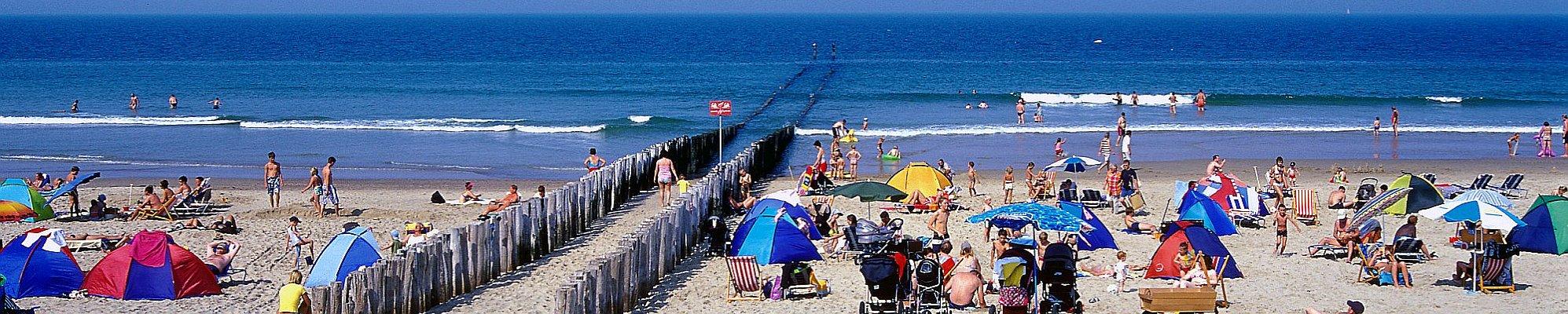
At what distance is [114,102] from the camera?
158 ft

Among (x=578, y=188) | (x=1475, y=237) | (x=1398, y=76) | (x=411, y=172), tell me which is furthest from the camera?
(x=1398, y=76)

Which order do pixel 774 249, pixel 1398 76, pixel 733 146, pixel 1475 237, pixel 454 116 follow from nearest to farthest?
pixel 774 249 < pixel 1475 237 < pixel 733 146 < pixel 454 116 < pixel 1398 76

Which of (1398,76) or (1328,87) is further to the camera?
(1398,76)

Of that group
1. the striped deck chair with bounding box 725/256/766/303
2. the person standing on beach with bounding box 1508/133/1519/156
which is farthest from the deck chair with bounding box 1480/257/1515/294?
the person standing on beach with bounding box 1508/133/1519/156

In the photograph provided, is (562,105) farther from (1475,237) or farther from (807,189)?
(1475,237)

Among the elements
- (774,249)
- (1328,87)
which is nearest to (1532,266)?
(774,249)

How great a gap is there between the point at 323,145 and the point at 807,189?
632 inches

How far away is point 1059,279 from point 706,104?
123ft

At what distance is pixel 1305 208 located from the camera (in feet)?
64.4

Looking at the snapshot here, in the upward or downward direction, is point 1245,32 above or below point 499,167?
above

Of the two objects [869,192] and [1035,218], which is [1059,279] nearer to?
[1035,218]

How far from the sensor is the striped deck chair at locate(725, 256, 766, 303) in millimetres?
14266

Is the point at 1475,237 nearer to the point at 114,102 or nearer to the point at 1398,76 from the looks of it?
the point at 114,102

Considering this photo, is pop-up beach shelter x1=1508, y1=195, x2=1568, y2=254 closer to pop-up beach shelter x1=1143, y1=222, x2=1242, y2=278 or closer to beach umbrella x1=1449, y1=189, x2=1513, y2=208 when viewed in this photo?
beach umbrella x1=1449, y1=189, x2=1513, y2=208
